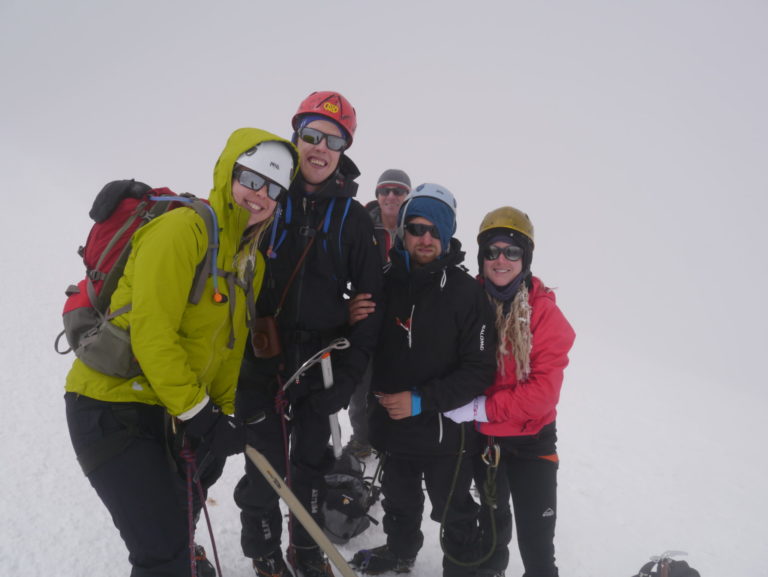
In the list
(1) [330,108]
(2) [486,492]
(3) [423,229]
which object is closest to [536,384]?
(2) [486,492]

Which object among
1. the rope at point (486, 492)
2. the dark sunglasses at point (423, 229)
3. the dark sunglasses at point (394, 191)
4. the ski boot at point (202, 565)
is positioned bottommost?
the ski boot at point (202, 565)

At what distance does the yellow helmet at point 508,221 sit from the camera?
128 inches

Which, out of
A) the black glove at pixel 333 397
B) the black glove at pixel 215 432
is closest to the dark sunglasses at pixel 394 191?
the black glove at pixel 333 397

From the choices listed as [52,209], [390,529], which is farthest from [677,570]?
[52,209]

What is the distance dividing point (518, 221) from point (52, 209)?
18.0 meters

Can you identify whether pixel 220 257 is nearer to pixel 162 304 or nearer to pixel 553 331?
pixel 162 304

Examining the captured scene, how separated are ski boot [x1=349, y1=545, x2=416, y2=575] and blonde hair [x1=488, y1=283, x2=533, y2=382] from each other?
180 centimetres

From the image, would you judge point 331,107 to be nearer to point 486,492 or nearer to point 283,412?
point 283,412

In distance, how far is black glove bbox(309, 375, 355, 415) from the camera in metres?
2.90

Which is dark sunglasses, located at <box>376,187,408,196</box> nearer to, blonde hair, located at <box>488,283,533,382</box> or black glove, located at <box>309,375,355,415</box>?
blonde hair, located at <box>488,283,533,382</box>

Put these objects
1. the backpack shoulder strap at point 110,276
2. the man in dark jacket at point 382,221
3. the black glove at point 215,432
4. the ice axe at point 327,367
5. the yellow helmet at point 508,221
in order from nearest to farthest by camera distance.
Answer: the backpack shoulder strap at point 110,276, the black glove at point 215,432, the ice axe at point 327,367, the yellow helmet at point 508,221, the man in dark jacket at point 382,221

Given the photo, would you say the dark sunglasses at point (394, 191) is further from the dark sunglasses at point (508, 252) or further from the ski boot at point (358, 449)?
the ski boot at point (358, 449)

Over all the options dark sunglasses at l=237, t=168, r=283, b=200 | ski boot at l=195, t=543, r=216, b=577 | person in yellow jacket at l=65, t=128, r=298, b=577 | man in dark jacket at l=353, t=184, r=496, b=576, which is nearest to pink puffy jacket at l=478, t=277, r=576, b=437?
man in dark jacket at l=353, t=184, r=496, b=576

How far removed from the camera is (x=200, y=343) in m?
2.36
